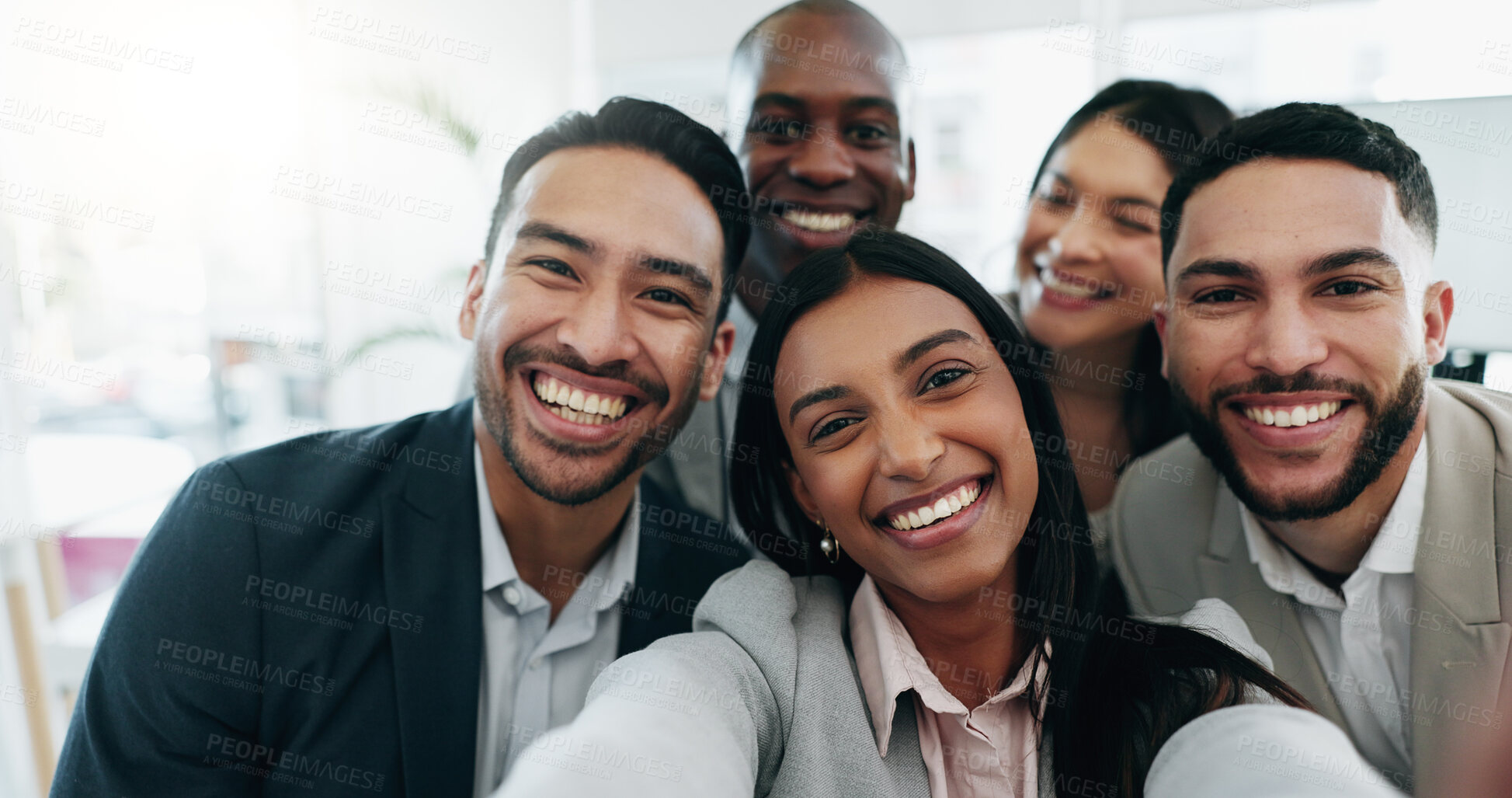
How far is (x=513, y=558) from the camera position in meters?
1.45

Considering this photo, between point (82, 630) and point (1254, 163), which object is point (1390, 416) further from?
point (82, 630)

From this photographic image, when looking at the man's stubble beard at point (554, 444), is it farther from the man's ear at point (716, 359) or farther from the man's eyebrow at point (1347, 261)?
the man's eyebrow at point (1347, 261)

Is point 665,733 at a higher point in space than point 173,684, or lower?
higher

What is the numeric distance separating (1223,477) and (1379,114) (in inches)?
25.7

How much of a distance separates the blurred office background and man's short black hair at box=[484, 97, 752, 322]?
0.69ft

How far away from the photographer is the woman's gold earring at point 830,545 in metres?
1.28

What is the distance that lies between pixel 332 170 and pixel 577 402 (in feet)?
7.90

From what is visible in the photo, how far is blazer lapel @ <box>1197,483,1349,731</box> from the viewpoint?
1278mm

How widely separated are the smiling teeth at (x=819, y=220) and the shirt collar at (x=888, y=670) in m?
0.84

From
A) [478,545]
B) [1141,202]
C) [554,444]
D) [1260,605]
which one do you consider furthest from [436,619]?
[1141,202]

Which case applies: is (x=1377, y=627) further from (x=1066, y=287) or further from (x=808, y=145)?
(x=808, y=145)

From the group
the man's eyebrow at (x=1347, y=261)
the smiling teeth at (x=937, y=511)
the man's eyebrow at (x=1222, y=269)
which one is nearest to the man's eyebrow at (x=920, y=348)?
the smiling teeth at (x=937, y=511)

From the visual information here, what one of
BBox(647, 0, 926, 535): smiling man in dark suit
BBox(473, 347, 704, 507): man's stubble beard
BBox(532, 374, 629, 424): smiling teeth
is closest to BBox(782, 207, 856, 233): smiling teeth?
BBox(647, 0, 926, 535): smiling man in dark suit

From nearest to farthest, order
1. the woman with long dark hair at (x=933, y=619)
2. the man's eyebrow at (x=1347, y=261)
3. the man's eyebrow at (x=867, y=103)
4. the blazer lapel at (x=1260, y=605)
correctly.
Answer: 1. the woman with long dark hair at (x=933, y=619)
2. the man's eyebrow at (x=1347, y=261)
3. the blazer lapel at (x=1260, y=605)
4. the man's eyebrow at (x=867, y=103)
